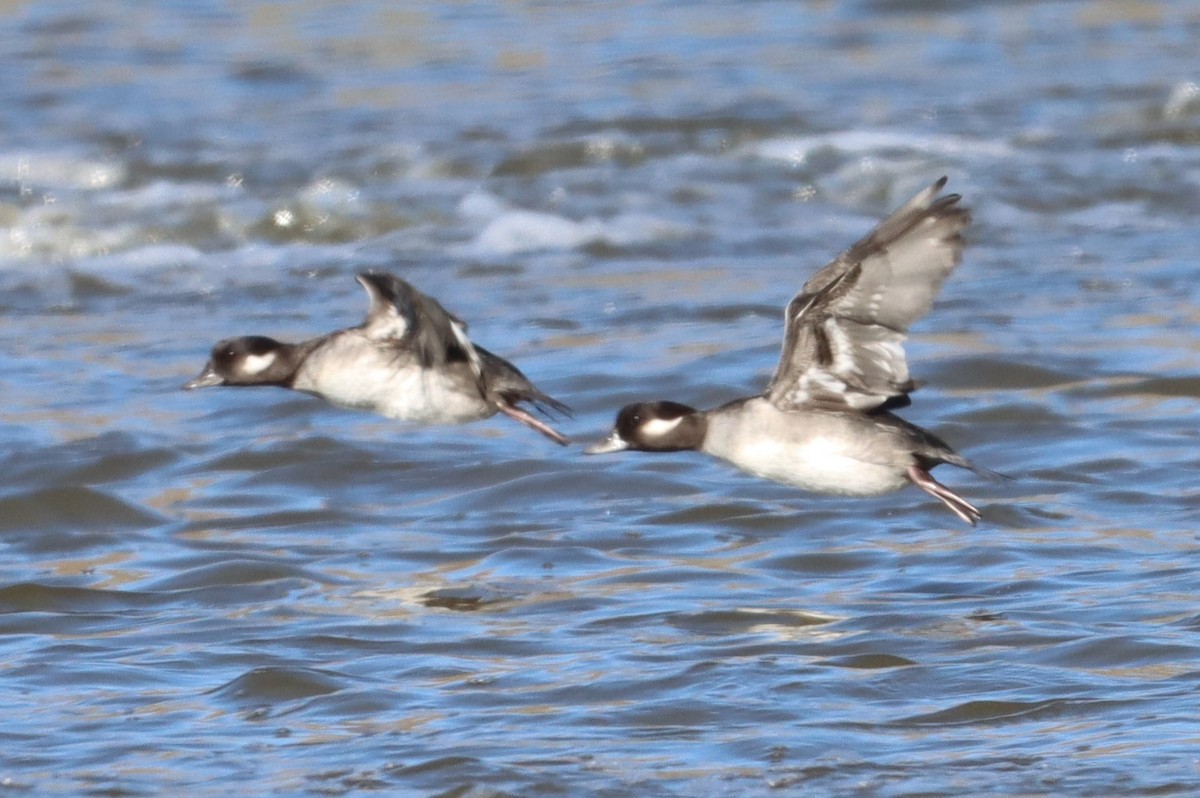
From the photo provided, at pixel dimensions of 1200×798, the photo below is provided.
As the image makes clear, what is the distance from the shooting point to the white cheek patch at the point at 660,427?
294 inches

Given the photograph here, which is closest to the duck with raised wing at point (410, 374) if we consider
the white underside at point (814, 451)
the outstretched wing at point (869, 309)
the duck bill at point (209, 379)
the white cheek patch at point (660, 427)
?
the white cheek patch at point (660, 427)

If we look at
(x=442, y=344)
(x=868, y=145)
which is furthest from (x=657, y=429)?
(x=868, y=145)

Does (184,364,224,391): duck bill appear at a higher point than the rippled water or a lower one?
higher

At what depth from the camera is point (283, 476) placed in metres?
10.1

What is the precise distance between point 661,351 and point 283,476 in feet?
8.21

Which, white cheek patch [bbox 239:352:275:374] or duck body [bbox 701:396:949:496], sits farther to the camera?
white cheek patch [bbox 239:352:275:374]

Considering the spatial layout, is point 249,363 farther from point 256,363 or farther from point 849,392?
point 849,392

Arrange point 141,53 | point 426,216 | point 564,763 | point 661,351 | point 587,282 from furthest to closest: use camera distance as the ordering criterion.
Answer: point 141,53
point 426,216
point 587,282
point 661,351
point 564,763

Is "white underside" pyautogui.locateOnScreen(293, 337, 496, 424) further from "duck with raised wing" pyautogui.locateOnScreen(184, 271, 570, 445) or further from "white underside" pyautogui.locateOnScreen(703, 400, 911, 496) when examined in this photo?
"white underside" pyautogui.locateOnScreen(703, 400, 911, 496)

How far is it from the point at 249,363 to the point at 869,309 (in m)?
2.40

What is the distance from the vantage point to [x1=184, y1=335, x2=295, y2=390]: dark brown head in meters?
7.87

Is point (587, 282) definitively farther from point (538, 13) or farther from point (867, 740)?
point (538, 13)

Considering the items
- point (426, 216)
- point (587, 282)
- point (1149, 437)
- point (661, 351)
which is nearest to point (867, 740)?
point (1149, 437)

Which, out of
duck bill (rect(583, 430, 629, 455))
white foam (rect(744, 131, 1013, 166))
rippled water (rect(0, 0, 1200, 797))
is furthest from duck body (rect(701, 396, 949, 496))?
white foam (rect(744, 131, 1013, 166))
